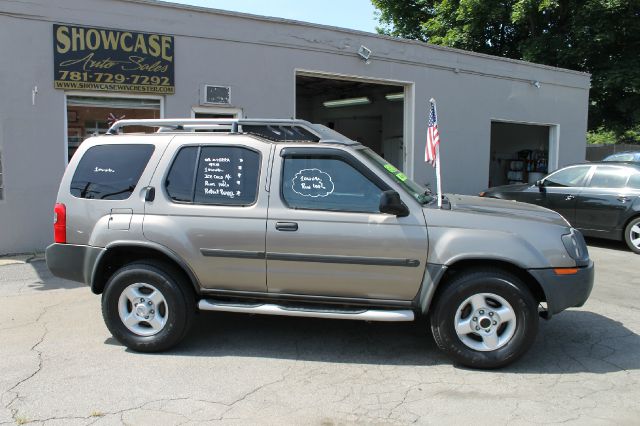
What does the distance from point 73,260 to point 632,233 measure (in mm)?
8993

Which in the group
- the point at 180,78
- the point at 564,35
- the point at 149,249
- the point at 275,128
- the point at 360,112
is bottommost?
the point at 149,249

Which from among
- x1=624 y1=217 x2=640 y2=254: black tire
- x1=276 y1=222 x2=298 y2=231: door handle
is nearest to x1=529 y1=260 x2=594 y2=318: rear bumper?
x1=276 y1=222 x2=298 y2=231: door handle

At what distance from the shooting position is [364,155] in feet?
15.4

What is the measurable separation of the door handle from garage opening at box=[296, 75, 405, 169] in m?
12.1

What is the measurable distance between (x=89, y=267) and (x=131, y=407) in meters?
1.54

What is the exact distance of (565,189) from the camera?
10.4 meters

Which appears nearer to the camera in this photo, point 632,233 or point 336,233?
point 336,233

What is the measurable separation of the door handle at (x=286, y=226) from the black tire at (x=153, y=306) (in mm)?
1013

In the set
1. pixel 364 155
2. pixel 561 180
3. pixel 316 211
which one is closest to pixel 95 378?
pixel 316 211

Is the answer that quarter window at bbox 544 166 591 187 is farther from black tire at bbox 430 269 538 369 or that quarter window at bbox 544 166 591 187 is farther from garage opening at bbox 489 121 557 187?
garage opening at bbox 489 121 557 187

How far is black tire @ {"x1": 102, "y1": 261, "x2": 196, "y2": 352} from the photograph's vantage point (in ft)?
15.2

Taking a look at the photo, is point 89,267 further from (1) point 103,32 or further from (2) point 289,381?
(1) point 103,32

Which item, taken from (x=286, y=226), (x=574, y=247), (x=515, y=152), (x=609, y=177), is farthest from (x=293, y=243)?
(x=515, y=152)

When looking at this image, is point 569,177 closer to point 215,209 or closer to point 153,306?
point 215,209
